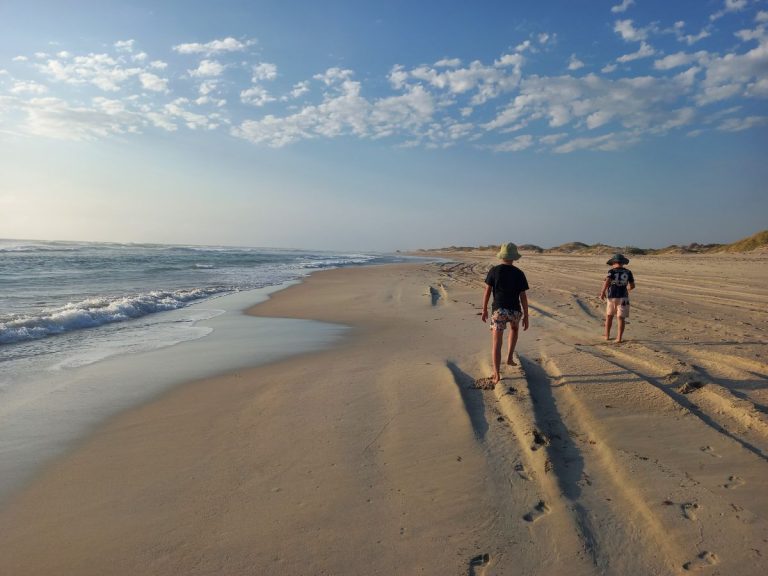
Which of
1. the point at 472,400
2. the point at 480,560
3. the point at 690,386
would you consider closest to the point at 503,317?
the point at 472,400

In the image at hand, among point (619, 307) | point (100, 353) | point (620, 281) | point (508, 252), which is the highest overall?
point (508, 252)

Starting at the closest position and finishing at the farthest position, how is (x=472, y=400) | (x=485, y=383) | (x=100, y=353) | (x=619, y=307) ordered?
(x=472, y=400)
(x=485, y=383)
(x=100, y=353)
(x=619, y=307)

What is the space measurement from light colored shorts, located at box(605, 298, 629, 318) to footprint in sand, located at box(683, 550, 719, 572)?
549cm

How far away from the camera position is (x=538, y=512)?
2.86 metres

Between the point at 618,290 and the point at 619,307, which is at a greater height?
the point at 618,290

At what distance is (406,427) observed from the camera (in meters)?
4.18

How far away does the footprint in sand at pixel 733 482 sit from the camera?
9.96ft

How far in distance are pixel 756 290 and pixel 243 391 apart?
46.4ft

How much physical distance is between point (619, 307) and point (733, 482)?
4.80 m

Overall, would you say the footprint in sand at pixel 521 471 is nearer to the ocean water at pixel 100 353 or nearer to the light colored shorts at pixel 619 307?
the ocean water at pixel 100 353

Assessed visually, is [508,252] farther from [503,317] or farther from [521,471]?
[521,471]

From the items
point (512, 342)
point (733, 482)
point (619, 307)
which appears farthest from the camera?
point (619, 307)

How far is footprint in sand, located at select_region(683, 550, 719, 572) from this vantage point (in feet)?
7.72

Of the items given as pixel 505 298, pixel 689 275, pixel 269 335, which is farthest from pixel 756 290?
pixel 269 335
